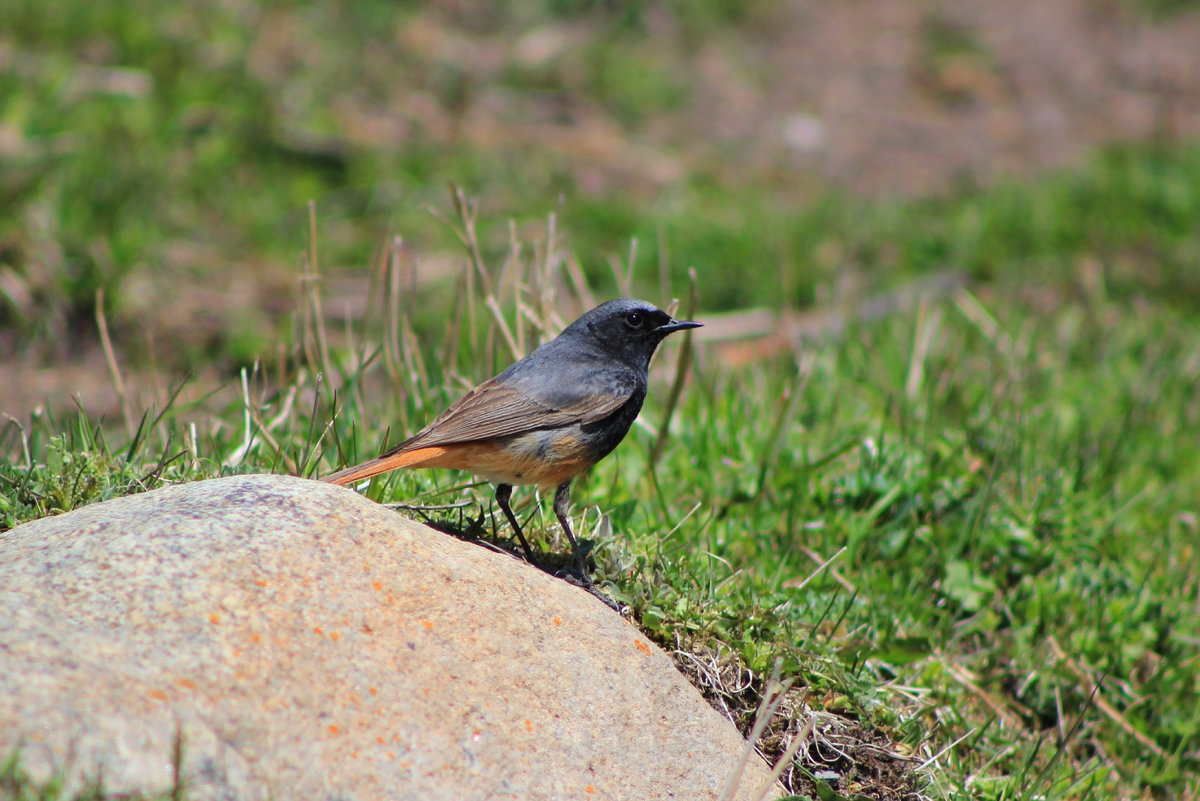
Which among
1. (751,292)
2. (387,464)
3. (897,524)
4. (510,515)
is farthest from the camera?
(751,292)

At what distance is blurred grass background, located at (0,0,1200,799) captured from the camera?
4352 mm

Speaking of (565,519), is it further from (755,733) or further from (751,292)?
(751,292)

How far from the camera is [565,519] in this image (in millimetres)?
4117

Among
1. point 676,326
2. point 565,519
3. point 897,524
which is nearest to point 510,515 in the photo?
point 565,519

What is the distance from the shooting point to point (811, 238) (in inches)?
336

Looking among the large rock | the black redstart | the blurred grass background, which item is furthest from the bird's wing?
the large rock

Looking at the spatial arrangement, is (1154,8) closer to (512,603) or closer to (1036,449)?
(1036,449)

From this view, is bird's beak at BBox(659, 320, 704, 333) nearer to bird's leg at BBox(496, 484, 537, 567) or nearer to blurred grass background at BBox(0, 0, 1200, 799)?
blurred grass background at BBox(0, 0, 1200, 799)

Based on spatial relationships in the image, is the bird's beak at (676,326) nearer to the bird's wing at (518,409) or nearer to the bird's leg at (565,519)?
the bird's wing at (518,409)

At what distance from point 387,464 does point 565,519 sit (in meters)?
0.67

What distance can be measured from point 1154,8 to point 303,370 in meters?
10.3

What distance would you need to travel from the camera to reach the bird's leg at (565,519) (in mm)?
3932

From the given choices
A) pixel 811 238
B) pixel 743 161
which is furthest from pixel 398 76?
pixel 811 238

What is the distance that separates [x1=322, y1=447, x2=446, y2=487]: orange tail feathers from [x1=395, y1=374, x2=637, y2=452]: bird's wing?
0.03 meters
